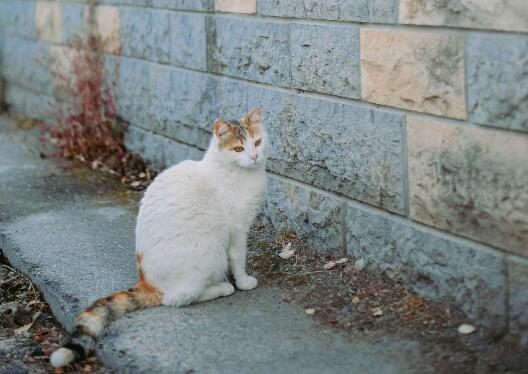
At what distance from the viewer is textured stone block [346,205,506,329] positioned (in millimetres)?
3775

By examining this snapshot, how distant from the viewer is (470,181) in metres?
3.82

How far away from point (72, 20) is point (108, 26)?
Result: 0.92 m

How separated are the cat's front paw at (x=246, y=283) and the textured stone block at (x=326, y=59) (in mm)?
1160

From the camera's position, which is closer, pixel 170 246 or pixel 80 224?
pixel 170 246

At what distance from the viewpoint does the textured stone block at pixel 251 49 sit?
5160 mm

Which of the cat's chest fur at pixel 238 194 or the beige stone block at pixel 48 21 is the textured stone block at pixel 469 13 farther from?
the beige stone block at pixel 48 21

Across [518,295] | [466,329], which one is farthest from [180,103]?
A: [518,295]

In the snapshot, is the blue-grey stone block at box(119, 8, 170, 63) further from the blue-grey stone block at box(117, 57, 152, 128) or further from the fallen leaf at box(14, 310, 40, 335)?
the fallen leaf at box(14, 310, 40, 335)

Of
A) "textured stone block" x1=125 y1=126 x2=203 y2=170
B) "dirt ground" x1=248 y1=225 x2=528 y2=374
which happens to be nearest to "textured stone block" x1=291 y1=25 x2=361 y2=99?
"dirt ground" x1=248 y1=225 x2=528 y2=374

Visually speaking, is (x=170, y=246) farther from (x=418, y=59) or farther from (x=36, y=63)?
(x=36, y=63)

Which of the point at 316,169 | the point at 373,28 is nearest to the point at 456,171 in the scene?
the point at 373,28

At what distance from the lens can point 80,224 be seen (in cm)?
596

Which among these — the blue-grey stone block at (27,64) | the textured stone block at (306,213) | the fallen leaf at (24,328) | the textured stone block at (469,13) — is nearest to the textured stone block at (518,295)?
the textured stone block at (469,13)

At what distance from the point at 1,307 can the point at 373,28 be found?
2731 mm
